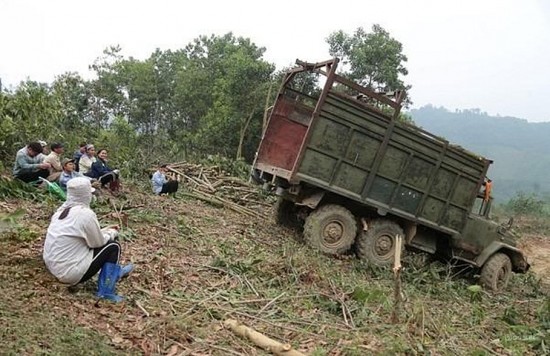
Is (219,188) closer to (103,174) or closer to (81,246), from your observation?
(103,174)

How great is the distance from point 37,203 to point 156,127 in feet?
72.6

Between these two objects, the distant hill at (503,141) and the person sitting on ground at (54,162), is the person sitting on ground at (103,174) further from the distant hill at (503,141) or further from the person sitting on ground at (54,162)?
the distant hill at (503,141)

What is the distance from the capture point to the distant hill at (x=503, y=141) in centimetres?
9206

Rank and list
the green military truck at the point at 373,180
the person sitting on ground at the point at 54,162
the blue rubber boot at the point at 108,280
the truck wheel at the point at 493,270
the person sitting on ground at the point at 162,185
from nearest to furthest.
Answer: the blue rubber boot at the point at 108,280
the green military truck at the point at 373,180
the person sitting on ground at the point at 54,162
the truck wheel at the point at 493,270
the person sitting on ground at the point at 162,185

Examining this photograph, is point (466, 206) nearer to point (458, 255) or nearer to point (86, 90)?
point (458, 255)

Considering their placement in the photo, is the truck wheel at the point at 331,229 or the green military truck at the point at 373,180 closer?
the green military truck at the point at 373,180

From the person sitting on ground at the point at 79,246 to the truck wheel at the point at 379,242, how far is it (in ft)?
15.7

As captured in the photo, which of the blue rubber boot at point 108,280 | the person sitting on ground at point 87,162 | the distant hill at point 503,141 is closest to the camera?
the blue rubber boot at point 108,280

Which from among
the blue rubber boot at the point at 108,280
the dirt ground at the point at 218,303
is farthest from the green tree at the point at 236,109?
the blue rubber boot at the point at 108,280

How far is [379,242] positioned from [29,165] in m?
5.86

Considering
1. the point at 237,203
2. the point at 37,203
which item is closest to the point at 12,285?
the point at 37,203

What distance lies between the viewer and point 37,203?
7.69 metres

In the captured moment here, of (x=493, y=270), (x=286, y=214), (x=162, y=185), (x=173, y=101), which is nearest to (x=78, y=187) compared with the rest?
(x=286, y=214)

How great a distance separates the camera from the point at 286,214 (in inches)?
390
